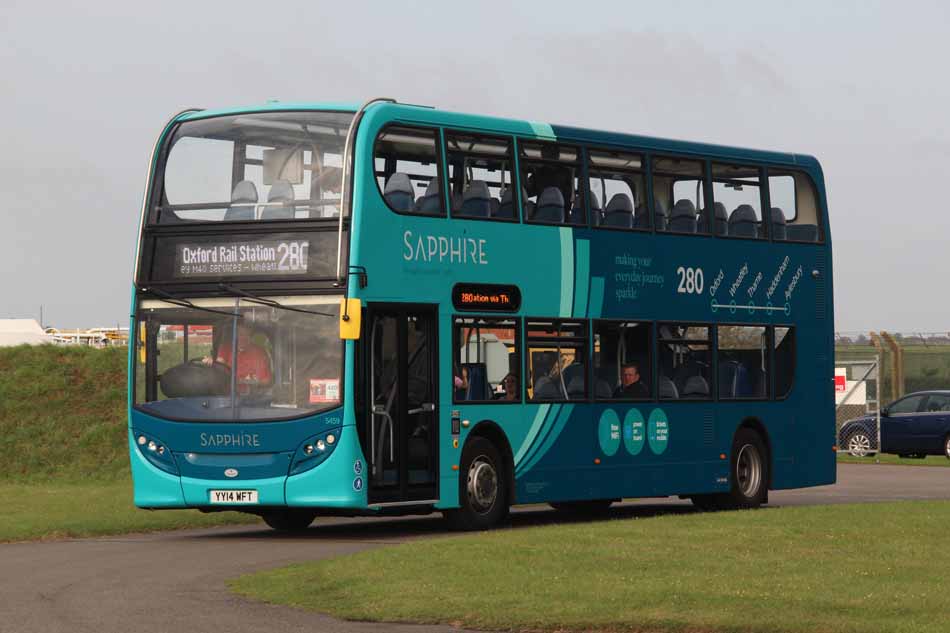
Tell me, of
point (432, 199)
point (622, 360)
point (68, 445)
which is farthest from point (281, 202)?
point (68, 445)

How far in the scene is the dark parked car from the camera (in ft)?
138

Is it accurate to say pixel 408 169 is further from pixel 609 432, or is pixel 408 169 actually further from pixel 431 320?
pixel 609 432

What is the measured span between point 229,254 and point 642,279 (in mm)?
5778

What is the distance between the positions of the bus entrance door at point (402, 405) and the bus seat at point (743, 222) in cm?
597

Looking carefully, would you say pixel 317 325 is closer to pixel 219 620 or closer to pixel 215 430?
pixel 215 430

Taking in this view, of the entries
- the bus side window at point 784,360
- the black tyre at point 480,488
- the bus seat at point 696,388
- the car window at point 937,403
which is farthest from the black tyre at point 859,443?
the black tyre at point 480,488

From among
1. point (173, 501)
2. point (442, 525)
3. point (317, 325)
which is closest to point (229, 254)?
point (317, 325)

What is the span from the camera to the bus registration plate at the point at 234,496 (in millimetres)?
19219

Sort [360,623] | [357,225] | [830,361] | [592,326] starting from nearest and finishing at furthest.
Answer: [360,623] < [357,225] < [592,326] < [830,361]

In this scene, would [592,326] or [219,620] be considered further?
[592,326]

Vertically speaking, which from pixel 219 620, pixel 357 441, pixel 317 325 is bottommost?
pixel 219 620

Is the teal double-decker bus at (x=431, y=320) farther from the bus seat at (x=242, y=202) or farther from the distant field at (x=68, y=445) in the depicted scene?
the distant field at (x=68, y=445)

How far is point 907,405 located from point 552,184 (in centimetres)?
2265

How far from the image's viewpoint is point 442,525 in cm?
2245
